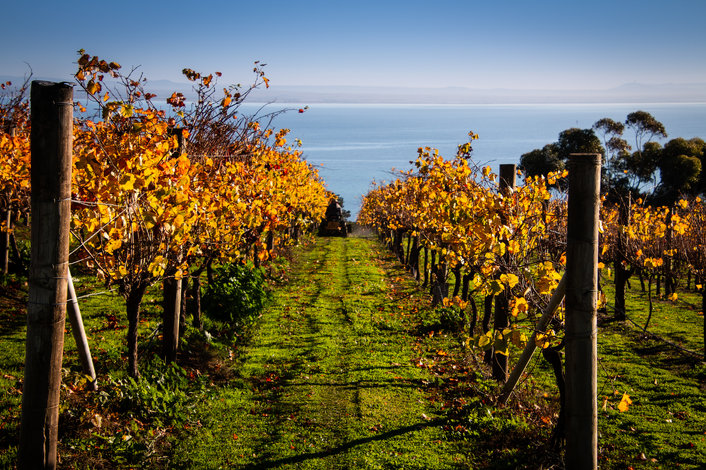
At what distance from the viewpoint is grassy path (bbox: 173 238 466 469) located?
6.29m

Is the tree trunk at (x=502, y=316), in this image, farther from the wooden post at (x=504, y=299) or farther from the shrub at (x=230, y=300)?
the shrub at (x=230, y=300)

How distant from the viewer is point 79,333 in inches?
222

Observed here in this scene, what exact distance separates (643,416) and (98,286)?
506 inches

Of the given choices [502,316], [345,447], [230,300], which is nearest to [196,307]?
[230,300]

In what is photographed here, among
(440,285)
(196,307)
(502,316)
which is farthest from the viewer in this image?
(440,285)

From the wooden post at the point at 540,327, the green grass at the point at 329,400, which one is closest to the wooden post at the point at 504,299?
the green grass at the point at 329,400

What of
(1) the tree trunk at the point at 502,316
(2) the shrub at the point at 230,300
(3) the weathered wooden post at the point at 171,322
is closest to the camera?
(1) the tree trunk at the point at 502,316

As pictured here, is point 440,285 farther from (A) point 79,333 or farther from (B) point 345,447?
(A) point 79,333

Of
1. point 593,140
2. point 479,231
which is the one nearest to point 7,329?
point 479,231

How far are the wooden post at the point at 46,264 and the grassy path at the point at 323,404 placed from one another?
2139 millimetres

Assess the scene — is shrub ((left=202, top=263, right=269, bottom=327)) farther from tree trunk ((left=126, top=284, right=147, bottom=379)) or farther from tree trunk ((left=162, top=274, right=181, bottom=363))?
tree trunk ((left=126, top=284, right=147, bottom=379))

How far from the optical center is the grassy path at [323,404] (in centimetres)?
629

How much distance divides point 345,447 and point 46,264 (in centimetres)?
423

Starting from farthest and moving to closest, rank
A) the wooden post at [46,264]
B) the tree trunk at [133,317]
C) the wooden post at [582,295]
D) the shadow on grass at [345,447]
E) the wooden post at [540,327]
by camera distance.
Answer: the tree trunk at [133,317] → the shadow on grass at [345,447] → the wooden post at [540,327] → the wooden post at [582,295] → the wooden post at [46,264]
